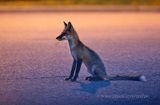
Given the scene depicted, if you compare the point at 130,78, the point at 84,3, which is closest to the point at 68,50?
the point at 130,78

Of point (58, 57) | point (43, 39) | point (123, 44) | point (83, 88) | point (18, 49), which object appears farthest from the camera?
point (43, 39)

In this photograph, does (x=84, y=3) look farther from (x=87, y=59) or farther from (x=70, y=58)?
(x=87, y=59)

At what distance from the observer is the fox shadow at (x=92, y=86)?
8.38m

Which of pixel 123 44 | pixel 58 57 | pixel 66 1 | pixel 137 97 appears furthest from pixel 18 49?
pixel 66 1

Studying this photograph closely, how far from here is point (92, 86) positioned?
865cm

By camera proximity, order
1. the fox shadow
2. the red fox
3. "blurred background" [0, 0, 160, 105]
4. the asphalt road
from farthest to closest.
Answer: the red fox, the fox shadow, "blurred background" [0, 0, 160, 105], the asphalt road

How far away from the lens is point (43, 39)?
1450 centimetres

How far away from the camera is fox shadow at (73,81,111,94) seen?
8.38 m

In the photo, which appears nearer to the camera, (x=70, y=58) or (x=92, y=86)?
(x=92, y=86)

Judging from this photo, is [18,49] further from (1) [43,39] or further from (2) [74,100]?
(2) [74,100]

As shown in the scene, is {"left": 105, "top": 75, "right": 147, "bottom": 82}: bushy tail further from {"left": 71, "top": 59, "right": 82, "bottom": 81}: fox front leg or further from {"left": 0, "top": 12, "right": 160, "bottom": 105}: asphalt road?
{"left": 71, "top": 59, "right": 82, "bottom": 81}: fox front leg

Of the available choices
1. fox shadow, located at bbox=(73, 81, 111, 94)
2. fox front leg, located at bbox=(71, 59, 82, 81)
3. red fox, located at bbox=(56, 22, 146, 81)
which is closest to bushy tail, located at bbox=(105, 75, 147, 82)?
red fox, located at bbox=(56, 22, 146, 81)

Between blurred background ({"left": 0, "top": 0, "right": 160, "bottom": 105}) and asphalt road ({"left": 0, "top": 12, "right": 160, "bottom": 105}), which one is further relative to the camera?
blurred background ({"left": 0, "top": 0, "right": 160, "bottom": 105})

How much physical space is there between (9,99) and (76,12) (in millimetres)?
13031
